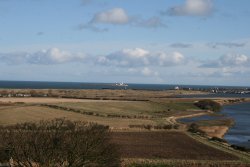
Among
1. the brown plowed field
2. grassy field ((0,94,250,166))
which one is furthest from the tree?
the brown plowed field

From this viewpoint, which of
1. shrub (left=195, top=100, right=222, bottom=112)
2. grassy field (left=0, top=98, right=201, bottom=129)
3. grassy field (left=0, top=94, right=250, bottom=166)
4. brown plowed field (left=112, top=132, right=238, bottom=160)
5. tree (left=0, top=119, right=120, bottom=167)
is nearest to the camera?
tree (left=0, top=119, right=120, bottom=167)

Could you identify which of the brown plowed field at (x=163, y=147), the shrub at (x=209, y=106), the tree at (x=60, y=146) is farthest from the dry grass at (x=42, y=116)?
the shrub at (x=209, y=106)

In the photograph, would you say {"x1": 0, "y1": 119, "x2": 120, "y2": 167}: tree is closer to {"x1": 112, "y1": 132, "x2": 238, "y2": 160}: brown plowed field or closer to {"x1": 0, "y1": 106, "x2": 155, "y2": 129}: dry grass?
{"x1": 112, "y1": 132, "x2": 238, "y2": 160}: brown plowed field

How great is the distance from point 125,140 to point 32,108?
3162 cm

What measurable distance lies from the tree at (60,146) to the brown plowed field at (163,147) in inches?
571

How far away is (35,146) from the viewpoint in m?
24.7

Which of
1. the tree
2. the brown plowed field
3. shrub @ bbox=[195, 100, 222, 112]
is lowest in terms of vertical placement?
the brown plowed field

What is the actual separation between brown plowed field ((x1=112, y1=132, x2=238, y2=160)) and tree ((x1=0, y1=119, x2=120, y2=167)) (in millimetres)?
14500

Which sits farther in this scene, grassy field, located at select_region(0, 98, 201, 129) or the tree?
grassy field, located at select_region(0, 98, 201, 129)

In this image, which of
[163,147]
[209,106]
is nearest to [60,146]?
[163,147]

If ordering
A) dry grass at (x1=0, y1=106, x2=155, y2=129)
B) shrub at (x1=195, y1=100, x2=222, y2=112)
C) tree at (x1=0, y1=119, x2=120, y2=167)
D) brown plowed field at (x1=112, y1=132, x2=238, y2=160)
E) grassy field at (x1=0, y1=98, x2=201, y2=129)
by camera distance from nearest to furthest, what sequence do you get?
tree at (x1=0, y1=119, x2=120, y2=167) → brown plowed field at (x1=112, y1=132, x2=238, y2=160) → dry grass at (x1=0, y1=106, x2=155, y2=129) → grassy field at (x1=0, y1=98, x2=201, y2=129) → shrub at (x1=195, y1=100, x2=222, y2=112)

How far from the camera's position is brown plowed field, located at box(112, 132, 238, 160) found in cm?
4288

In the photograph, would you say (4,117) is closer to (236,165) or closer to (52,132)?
(236,165)

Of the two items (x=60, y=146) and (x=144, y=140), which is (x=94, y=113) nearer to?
(x=144, y=140)
